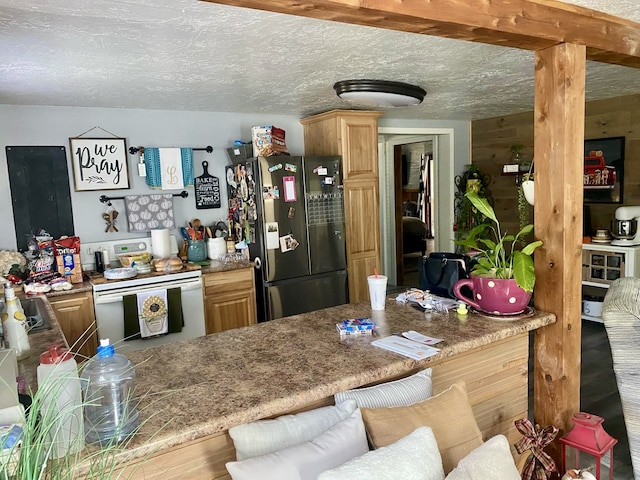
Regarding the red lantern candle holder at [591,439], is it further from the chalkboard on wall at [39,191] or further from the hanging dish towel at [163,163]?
the chalkboard on wall at [39,191]

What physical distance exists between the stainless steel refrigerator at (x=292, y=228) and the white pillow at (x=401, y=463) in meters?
2.84

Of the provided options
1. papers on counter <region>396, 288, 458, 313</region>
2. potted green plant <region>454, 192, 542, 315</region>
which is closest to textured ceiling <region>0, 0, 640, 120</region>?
potted green plant <region>454, 192, 542, 315</region>

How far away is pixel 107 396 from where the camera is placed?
4.30 feet

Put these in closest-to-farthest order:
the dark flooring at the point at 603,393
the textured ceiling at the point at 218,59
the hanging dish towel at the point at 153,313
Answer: the textured ceiling at the point at 218,59 → the dark flooring at the point at 603,393 → the hanging dish towel at the point at 153,313

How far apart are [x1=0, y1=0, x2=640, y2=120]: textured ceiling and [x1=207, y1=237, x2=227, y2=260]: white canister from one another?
1153 millimetres

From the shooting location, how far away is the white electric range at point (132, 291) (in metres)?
3.49

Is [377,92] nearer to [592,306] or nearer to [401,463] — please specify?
[401,463]

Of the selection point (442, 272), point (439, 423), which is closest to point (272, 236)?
point (442, 272)

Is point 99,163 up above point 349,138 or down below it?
below

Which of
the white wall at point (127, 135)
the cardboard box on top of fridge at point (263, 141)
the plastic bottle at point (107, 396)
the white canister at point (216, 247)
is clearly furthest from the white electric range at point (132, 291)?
the plastic bottle at point (107, 396)

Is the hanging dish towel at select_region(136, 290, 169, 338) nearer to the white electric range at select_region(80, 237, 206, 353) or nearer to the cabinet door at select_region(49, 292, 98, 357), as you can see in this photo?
the white electric range at select_region(80, 237, 206, 353)

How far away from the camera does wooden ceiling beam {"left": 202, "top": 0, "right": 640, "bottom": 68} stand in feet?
4.92

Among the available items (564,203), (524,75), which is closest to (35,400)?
(564,203)

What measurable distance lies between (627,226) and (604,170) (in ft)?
2.06
